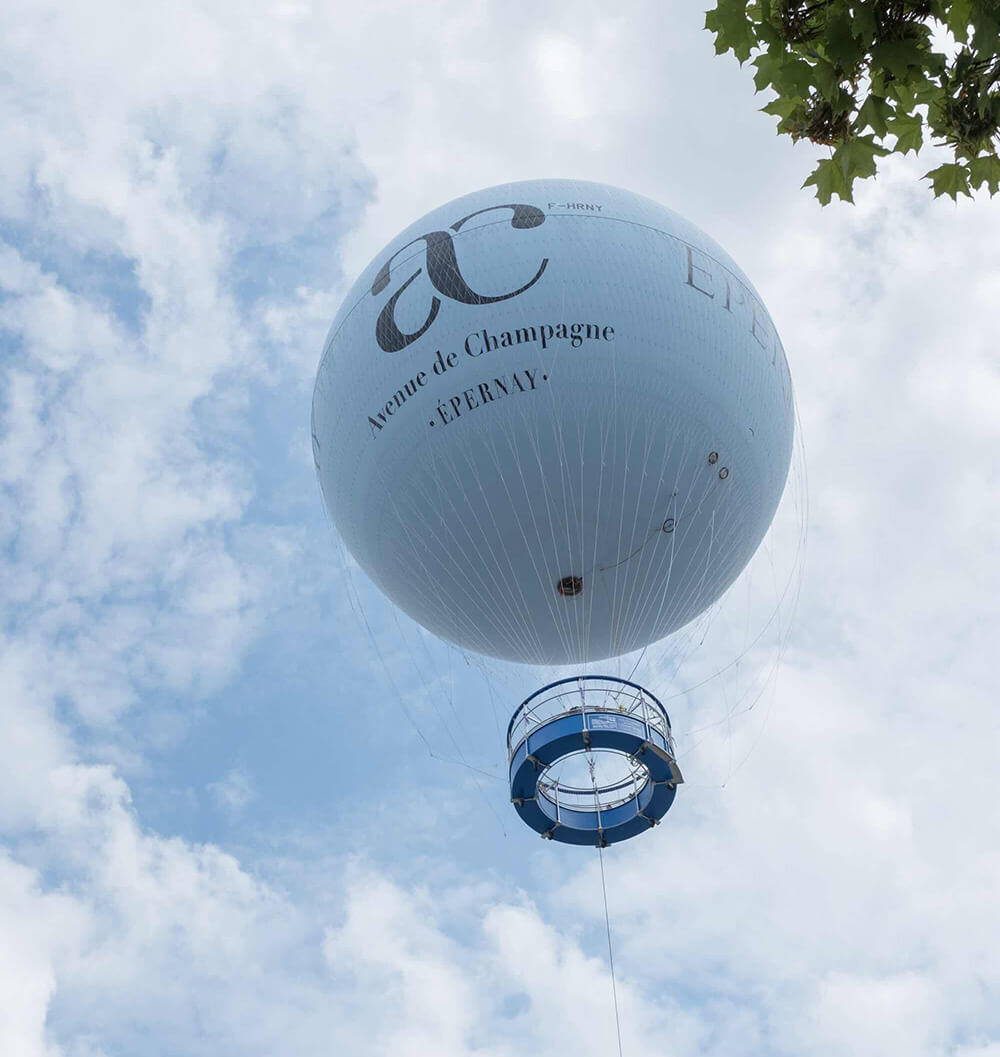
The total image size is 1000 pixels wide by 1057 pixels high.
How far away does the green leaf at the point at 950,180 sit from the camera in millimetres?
5441

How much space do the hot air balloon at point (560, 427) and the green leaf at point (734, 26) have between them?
9.48 meters

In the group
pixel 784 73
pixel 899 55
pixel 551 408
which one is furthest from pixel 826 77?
pixel 551 408

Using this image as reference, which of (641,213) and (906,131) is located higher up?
(641,213)

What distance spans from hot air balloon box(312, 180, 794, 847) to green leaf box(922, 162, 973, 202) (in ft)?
31.1

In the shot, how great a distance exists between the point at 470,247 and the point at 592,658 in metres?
6.83

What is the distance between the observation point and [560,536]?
15.6 metres

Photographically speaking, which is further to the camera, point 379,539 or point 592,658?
point 592,658

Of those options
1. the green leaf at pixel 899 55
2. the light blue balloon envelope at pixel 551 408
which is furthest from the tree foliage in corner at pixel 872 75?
the light blue balloon envelope at pixel 551 408

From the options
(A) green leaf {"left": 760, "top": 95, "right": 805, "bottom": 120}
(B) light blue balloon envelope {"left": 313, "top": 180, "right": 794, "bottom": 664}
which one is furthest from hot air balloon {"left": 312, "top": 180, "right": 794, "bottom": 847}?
(A) green leaf {"left": 760, "top": 95, "right": 805, "bottom": 120}

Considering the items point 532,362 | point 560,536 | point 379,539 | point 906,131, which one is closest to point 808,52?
point 906,131

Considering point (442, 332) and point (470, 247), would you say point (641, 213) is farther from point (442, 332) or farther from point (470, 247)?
point (442, 332)

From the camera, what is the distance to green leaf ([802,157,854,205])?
5.48 m

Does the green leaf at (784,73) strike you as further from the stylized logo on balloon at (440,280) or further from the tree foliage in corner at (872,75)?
the stylized logo on balloon at (440,280)

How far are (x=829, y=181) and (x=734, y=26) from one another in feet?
Result: 2.71
